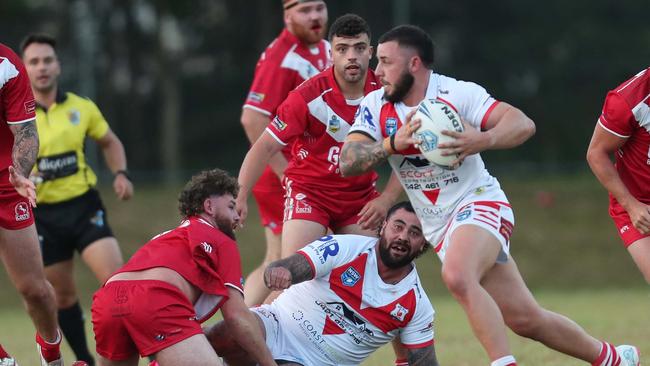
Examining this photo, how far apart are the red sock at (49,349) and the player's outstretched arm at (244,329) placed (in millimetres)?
1684

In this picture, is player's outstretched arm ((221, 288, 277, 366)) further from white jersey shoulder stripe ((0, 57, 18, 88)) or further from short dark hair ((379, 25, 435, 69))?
white jersey shoulder stripe ((0, 57, 18, 88))

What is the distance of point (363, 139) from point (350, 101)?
4.03 feet

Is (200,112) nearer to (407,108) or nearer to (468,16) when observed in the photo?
(468,16)

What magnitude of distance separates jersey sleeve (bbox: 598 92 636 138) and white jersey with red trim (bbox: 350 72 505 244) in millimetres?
748

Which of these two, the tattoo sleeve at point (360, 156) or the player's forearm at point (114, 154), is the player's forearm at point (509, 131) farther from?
the player's forearm at point (114, 154)

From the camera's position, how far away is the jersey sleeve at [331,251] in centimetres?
657

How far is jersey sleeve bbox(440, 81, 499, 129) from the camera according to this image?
6289 mm

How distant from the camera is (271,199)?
898 centimetres

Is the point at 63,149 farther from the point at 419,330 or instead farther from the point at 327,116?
the point at 419,330

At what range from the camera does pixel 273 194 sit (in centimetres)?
898

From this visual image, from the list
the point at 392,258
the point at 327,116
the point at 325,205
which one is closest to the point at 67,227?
the point at 325,205

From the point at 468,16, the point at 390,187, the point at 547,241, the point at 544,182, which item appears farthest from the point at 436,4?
the point at 390,187

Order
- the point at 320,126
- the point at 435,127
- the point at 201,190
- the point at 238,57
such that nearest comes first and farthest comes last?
the point at 435,127, the point at 201,190, the point at 320,126, the point at 238,57

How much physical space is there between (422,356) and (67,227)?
3.68m
